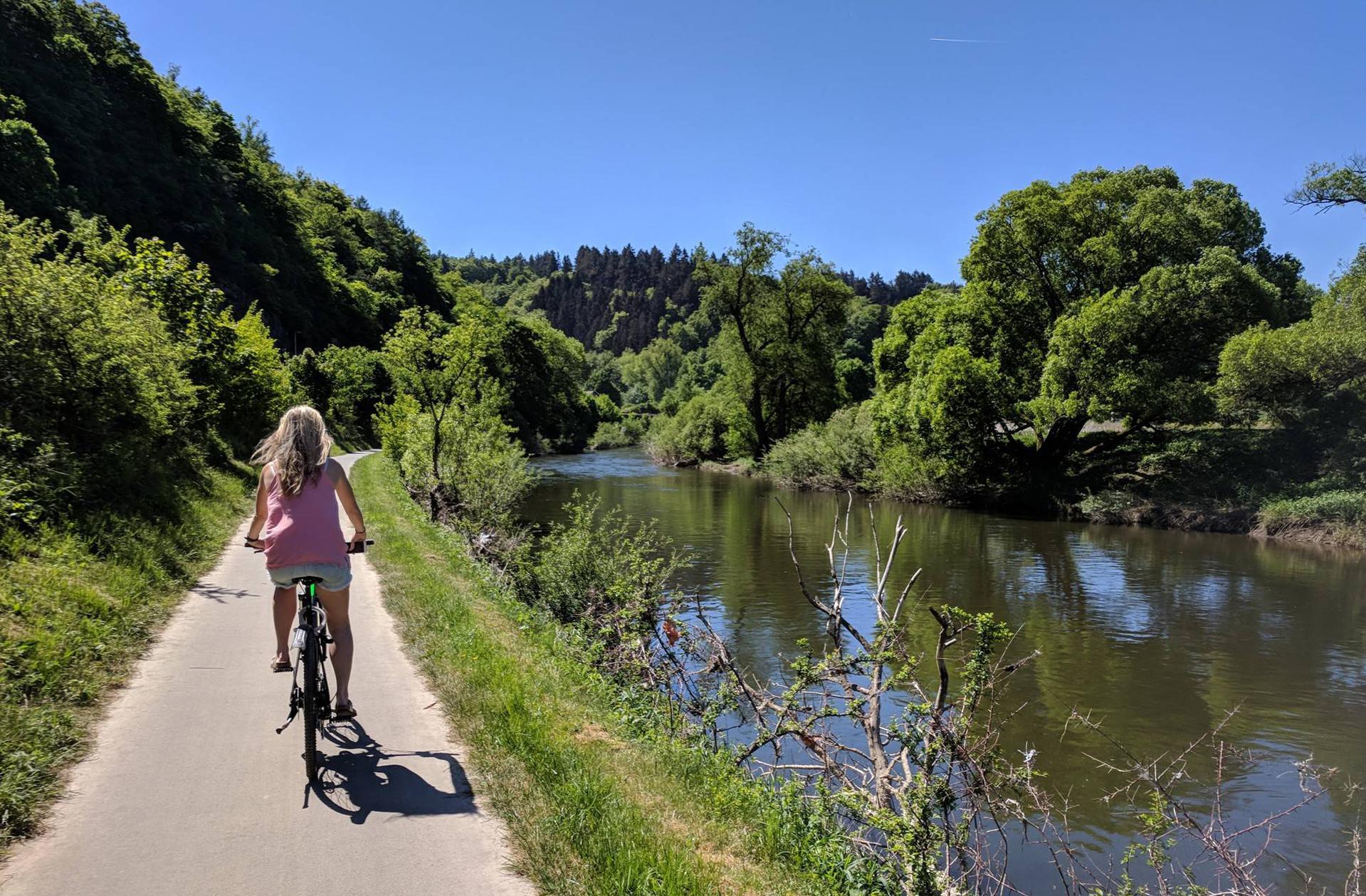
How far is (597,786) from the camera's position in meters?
4.55

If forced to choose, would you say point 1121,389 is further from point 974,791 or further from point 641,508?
point 974,791

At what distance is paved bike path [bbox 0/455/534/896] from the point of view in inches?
136

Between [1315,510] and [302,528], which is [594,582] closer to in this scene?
[302,528]

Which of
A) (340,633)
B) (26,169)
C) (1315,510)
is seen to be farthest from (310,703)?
Result: (26,169)

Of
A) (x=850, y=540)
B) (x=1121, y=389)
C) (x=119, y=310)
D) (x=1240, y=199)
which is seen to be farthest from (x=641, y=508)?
(x=1240, y=199)

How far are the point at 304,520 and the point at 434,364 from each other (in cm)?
1842

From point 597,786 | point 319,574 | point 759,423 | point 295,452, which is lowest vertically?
point 597,786

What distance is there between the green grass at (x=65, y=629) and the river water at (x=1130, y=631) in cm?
755

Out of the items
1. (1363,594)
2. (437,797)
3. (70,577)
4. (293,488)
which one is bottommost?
(1363,594)

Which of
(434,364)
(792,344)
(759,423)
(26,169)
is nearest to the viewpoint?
(434,364)

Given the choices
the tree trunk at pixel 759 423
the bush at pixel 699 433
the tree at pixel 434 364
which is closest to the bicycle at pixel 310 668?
the tree at pixel 434 364

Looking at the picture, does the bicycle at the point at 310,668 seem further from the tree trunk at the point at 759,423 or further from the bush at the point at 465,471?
the tree trunk at the point at 759,423

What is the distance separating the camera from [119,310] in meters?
11.4

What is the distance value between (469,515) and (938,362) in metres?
21.1
